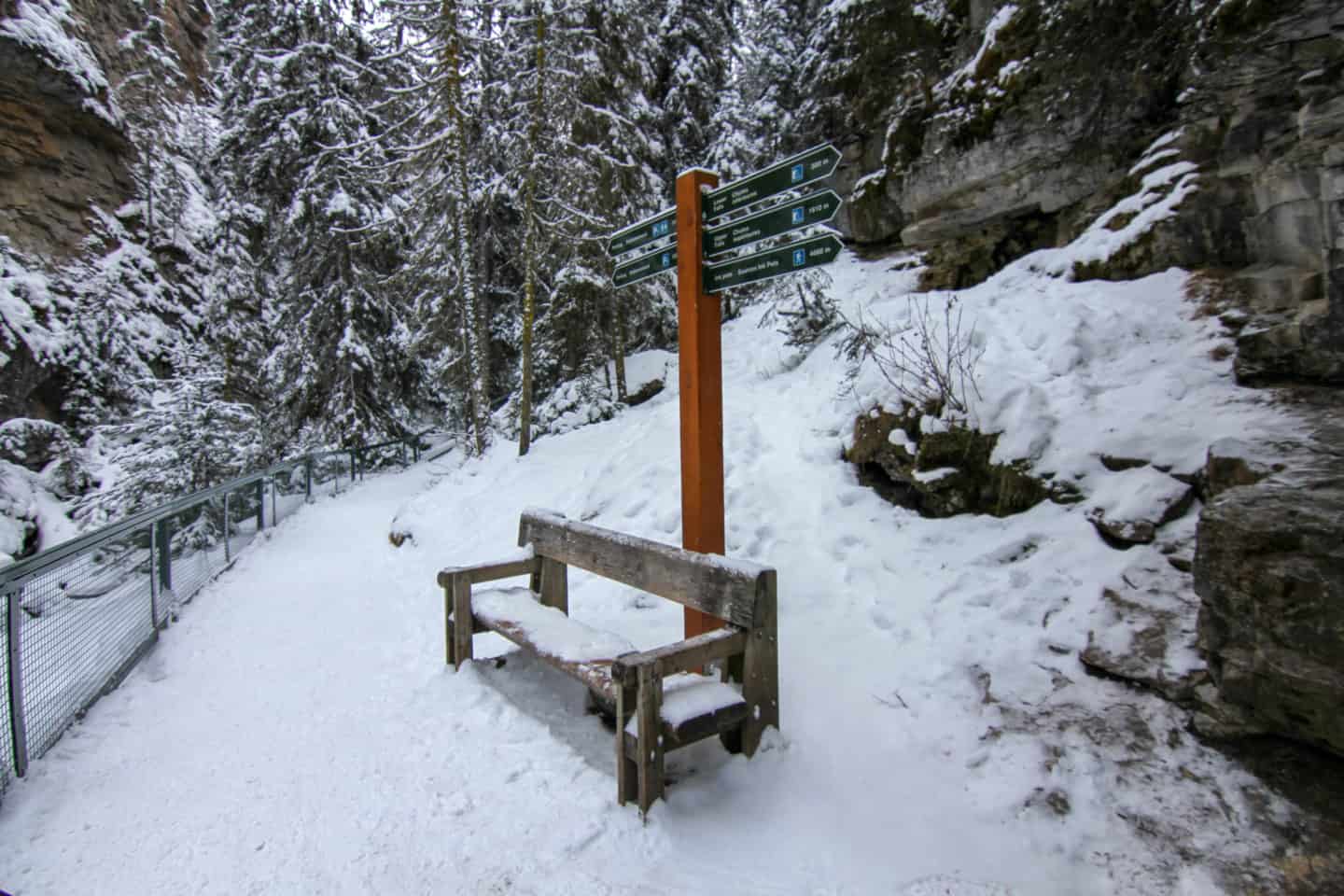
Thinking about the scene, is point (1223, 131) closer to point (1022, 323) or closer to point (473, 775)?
point (1022, 323)

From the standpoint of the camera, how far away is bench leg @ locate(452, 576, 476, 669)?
182 inches

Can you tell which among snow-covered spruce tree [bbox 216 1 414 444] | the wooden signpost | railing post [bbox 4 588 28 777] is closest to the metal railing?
railing post [bbox 4 588 28 777]

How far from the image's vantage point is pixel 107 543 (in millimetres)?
4941

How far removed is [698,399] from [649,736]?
6.15 feet

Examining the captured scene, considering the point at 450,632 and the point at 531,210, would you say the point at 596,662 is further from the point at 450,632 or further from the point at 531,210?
the point at 531,210

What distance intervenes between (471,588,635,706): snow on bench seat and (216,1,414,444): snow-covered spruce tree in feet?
39.0

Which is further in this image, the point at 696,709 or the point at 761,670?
the point at 761,670

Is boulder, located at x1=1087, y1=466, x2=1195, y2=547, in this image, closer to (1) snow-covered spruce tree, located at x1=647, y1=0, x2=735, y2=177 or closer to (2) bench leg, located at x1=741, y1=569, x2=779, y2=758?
(2) bench leg, located at x1=741, y1=569, x2=779, y2=758

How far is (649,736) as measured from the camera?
9.70 ft

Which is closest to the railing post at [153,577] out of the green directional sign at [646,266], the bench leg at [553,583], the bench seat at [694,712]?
the bench leg at [553,583]

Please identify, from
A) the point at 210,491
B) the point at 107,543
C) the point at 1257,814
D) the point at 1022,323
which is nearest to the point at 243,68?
the point at 210,491

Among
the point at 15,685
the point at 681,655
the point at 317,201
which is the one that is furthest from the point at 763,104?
the point at 15,685

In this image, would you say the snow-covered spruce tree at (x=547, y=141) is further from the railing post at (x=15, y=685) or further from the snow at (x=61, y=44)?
the snow at (x=61, y=44)

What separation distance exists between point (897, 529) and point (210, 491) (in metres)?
7.16
